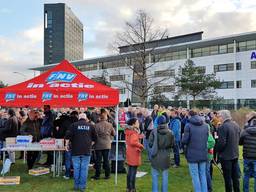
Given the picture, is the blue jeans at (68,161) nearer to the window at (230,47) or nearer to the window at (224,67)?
the window at (224,67)

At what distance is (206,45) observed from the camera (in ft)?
179

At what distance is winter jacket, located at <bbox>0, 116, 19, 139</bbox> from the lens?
1142 centimetres

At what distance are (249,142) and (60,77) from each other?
208 inches

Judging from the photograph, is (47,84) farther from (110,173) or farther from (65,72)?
(110,173)

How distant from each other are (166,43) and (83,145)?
179 ft

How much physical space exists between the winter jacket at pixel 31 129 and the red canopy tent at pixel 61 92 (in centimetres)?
171

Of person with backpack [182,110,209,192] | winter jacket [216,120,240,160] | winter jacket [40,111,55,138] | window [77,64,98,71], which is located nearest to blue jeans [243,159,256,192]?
winter jacket [216,120,240,160]

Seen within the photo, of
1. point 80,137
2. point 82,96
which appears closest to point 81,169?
Answer: point 80,137

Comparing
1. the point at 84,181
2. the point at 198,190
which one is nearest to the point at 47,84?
the point at 84,181

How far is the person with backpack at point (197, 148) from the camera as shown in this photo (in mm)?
7020

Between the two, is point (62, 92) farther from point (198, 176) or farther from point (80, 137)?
point (198, 176)

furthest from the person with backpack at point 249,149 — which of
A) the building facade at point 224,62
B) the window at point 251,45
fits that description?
the window at point 251,45

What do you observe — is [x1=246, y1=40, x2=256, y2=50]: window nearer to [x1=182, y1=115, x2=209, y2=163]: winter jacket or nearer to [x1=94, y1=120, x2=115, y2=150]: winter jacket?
[x1=94, y1=120, x2=115, y2=150]: winter jacket

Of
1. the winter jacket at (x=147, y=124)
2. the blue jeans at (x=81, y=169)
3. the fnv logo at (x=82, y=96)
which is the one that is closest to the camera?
the blue jeans at (x=81, y=169)
